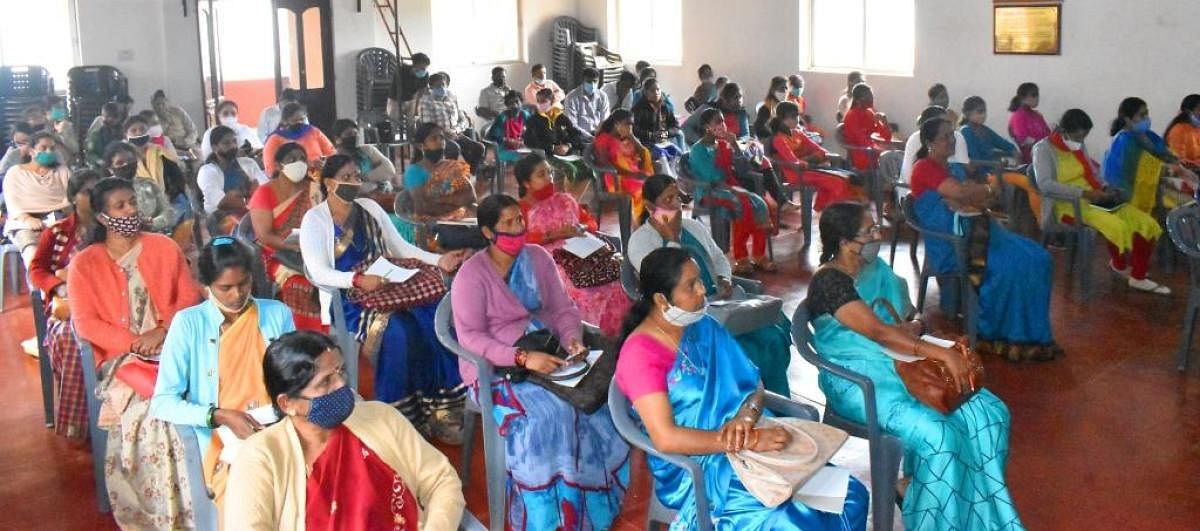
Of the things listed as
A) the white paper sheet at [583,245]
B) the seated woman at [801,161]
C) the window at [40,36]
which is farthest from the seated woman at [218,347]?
the window at [40,36]

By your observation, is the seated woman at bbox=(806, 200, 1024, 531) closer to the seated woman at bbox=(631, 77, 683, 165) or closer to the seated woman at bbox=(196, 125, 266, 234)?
the seated woman at bbox=(196, 125, 266, 234)

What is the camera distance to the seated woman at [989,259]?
5730mm

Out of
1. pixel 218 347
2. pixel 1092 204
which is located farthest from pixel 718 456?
pixel 1092 204

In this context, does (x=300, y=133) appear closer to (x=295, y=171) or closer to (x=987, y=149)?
(x=295, y=171)

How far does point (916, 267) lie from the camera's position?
7.70 metres

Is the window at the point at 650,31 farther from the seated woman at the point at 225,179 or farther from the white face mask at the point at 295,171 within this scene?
the white face mask at the point at 295,171

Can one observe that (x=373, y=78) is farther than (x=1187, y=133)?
Yes

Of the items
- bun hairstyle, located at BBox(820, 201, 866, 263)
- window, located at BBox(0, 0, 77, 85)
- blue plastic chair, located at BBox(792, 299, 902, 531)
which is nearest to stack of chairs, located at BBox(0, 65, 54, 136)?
window, located at BBox(0, 0, 77, 85)

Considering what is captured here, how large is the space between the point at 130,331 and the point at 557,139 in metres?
6.04

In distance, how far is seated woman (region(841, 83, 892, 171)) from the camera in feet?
31.7

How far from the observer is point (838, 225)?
3.90 metres

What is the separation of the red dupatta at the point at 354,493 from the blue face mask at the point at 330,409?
5 cm

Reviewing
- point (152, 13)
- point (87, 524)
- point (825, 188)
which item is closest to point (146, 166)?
point (87, 524)

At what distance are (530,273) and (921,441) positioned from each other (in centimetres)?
136
